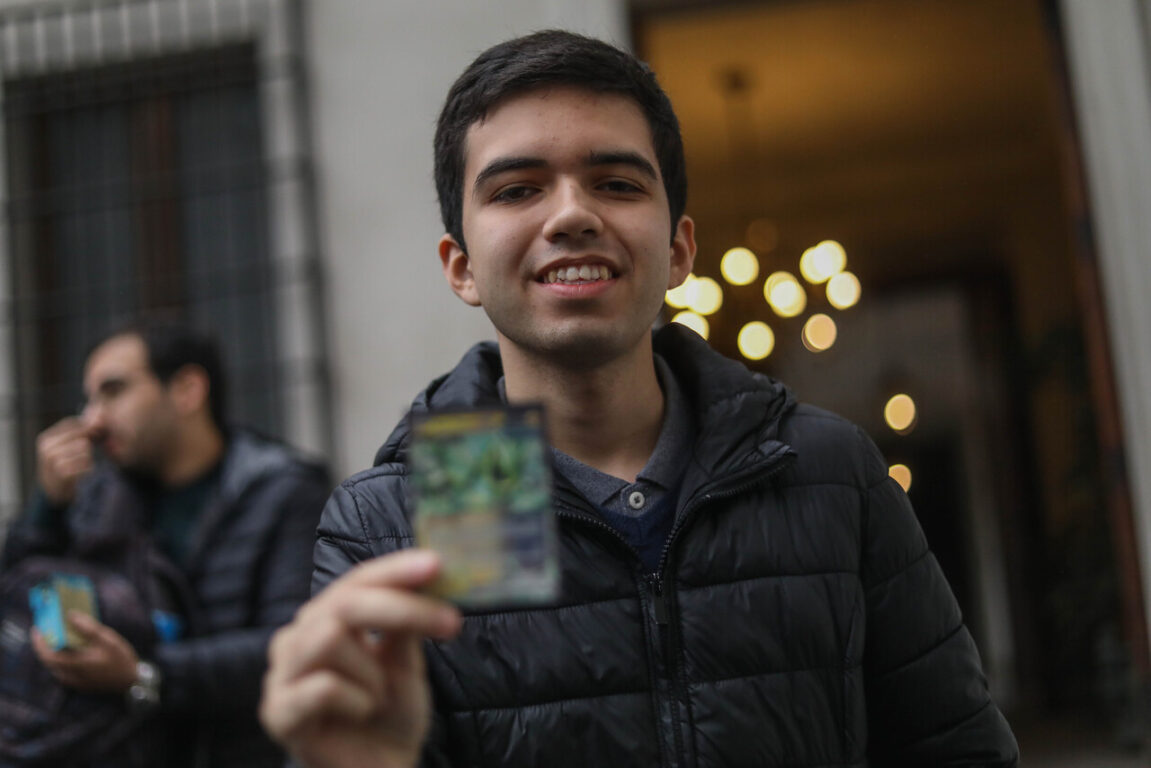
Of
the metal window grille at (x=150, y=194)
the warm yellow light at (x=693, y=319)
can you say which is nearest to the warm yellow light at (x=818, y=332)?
the warm yellow light at (x=693, y=319)

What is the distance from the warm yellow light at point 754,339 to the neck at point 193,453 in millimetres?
4629

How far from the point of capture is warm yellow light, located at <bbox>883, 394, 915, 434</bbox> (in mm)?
9500

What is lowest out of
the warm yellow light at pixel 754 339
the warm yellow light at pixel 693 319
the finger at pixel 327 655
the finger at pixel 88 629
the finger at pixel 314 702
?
the finger at pixel 88 629

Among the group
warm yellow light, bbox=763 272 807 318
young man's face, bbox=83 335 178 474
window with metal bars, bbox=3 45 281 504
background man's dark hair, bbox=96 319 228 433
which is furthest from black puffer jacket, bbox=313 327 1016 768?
warm yellow light, bbox=763 272 807 318

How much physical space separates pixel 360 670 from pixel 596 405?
74cm

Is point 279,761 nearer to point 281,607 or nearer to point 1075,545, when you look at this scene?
point 281,607

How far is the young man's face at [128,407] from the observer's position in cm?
381

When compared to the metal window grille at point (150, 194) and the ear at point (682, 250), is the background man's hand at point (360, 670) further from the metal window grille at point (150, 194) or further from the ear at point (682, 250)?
the metal window grille at point (150, 194)

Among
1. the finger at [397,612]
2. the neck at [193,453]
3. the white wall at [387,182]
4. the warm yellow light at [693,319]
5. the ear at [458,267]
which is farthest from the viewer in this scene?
the warm yellow light at [693,319]

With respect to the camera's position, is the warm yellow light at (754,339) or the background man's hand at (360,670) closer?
the background man's hand at (360,670)

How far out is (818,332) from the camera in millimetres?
8742

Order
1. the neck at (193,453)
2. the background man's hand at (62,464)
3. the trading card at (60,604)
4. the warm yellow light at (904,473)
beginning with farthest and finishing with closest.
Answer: the warm yellow light at (904,473), the neck at (193,453), the background man's hand at (62,464), the trading card at (60,604)

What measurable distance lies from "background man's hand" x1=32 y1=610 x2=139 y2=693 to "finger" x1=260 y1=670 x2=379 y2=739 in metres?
2.16

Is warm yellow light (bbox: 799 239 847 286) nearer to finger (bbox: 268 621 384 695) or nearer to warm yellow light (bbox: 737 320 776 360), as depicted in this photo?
warm yellow light (bbox: 737 320 776 360)
